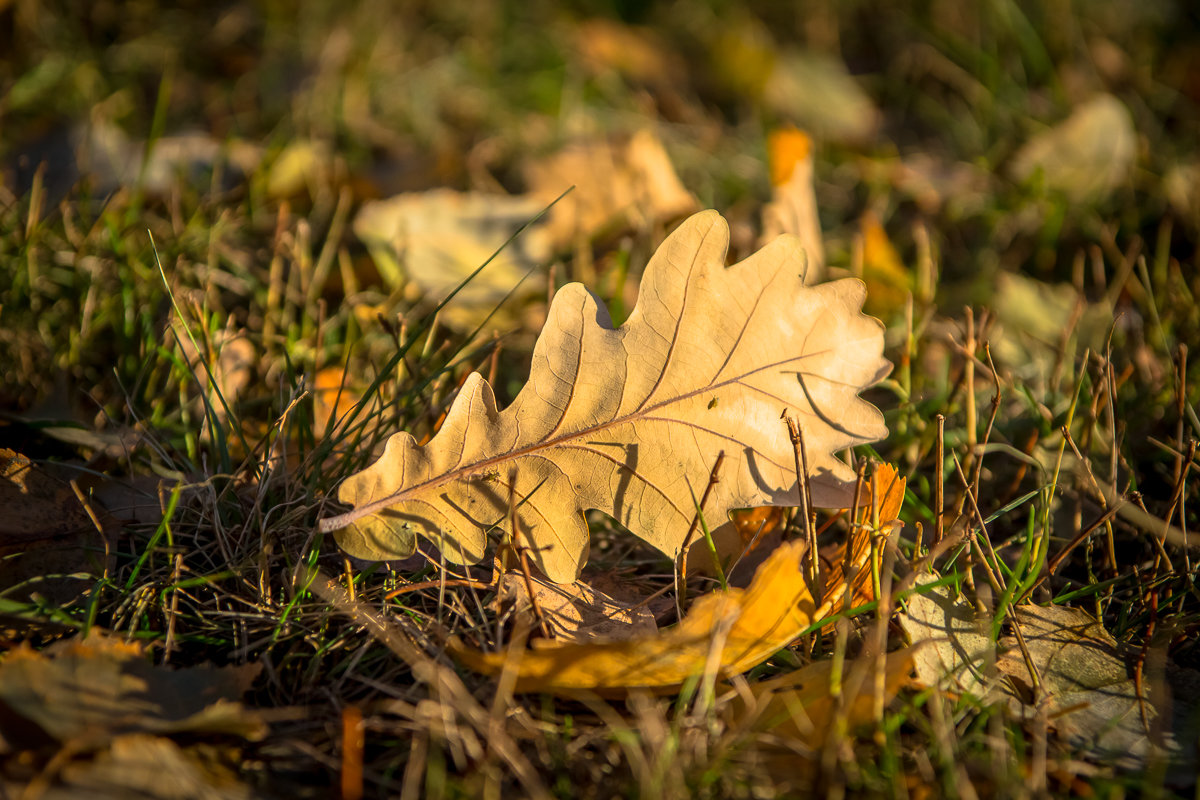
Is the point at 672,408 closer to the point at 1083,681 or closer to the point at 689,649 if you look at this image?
the point at 689,649

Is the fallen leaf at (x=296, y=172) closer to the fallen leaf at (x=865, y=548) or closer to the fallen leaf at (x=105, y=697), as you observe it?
the fallen leaf at (x=105, y=697)

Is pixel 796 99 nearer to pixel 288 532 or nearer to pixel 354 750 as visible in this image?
pixel 288 532

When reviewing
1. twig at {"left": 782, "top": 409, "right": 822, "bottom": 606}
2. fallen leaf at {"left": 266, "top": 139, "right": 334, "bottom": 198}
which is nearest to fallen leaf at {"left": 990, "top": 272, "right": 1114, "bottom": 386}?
twig at {"left": 782, "top": 409, "right": 822, "bottom": 606}

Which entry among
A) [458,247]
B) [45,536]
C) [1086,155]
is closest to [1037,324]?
[1086,155]

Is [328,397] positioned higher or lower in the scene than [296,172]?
lower

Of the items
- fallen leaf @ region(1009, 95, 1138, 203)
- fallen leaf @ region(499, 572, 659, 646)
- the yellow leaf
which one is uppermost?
fallen leaf @ region(1009, 95, 1138, 203)

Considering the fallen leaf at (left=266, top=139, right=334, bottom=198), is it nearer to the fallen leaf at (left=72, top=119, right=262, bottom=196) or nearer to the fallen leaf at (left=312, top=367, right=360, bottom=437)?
the fallen leaf at (left=72, top=119, right=262, bottom=196)
